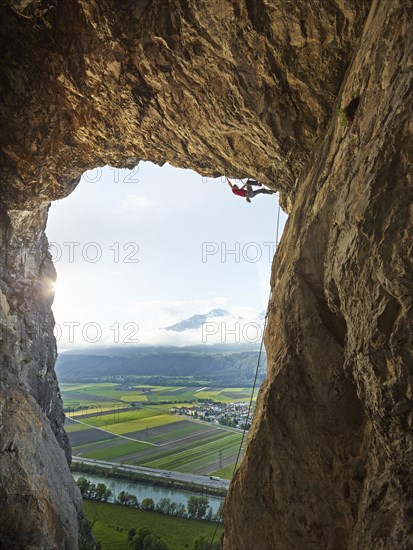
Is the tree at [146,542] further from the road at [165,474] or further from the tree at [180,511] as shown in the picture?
the road at [165,474]

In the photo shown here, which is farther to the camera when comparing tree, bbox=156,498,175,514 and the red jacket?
Result: tree, bbox=156,498,175,514

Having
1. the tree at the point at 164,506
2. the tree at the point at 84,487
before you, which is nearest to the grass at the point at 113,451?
the tree at the point at 84,487

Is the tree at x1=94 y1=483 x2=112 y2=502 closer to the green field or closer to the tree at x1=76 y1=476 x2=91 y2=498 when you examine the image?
the tree at x1=76 y1=476 x2=91 y2=498

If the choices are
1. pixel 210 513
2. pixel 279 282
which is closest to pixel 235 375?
pixel 210 513

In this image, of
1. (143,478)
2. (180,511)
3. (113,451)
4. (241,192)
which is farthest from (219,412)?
(241,192)

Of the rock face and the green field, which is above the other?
the rock face

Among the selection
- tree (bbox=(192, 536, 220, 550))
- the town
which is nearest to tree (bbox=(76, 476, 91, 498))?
tree (bbox=(192, 536, 220, 550))
